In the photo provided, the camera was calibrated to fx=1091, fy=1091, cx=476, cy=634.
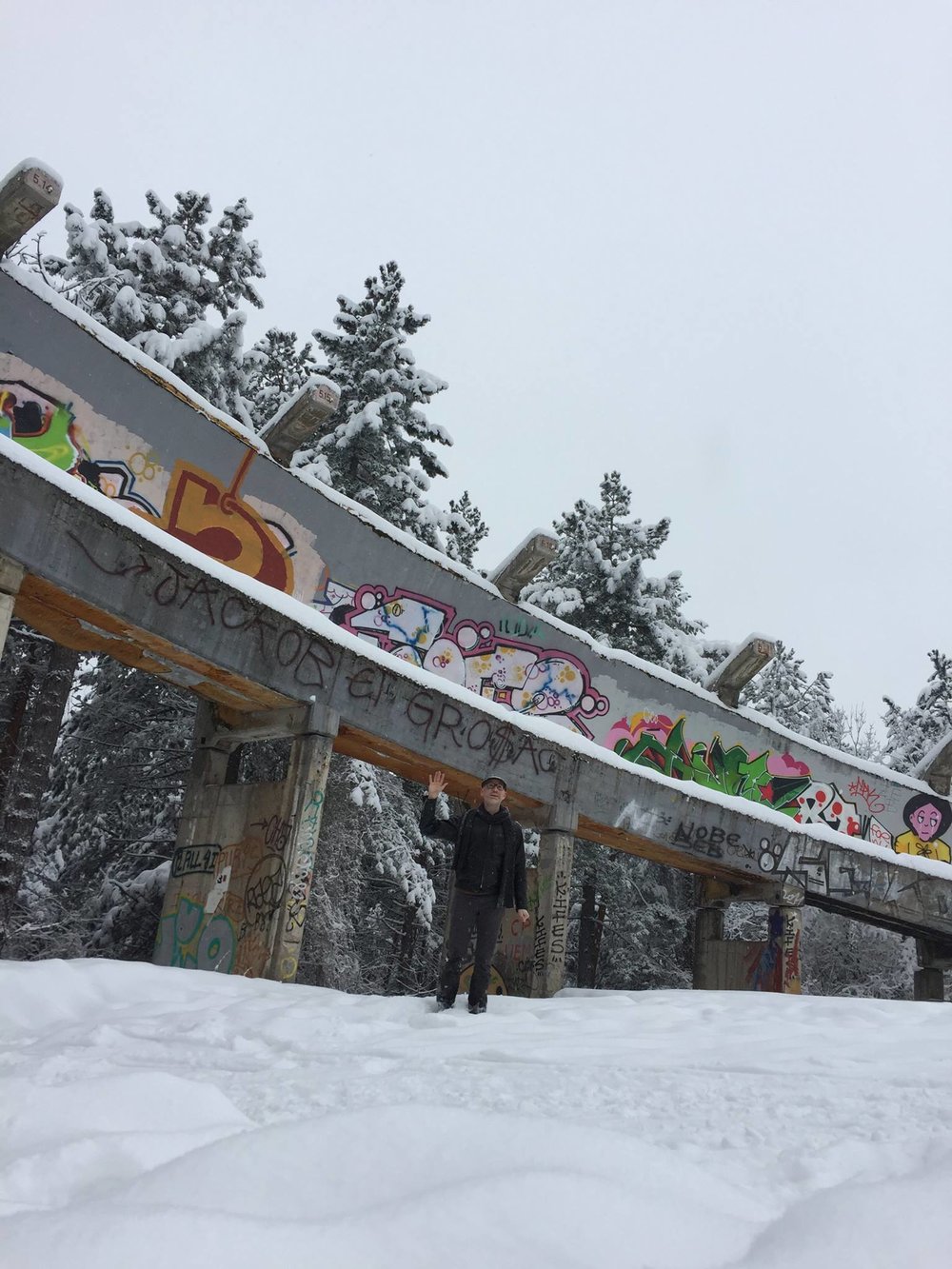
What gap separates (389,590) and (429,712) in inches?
102

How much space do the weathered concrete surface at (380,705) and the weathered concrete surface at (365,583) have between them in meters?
0.19

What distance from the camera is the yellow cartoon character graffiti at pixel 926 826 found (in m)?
20.3

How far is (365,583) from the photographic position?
14172mm

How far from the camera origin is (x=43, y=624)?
10.5m

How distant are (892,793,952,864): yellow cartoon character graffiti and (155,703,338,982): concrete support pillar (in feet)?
43.6

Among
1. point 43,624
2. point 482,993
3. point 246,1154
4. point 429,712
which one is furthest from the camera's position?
point 429,712

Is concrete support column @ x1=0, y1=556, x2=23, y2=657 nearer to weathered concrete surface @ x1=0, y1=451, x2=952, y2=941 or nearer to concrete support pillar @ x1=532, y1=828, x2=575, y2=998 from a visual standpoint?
weathered concrete surface @ x1=0, y1=451, x2=952, y2=941

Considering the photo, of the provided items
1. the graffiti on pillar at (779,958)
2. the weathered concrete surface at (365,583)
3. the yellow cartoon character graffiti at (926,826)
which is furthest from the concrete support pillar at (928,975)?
the graffiti on pillar at (779,958)

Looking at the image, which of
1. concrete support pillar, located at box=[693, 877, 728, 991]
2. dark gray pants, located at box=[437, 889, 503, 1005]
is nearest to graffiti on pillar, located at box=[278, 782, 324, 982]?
dark gray pants, located at box=[437, 889, 503, 1005]

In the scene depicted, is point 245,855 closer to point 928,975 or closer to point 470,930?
point 470,930

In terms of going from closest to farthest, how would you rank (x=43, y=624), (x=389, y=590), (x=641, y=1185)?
(x=641, y=1185)
(x=43, y=624)
(x=389, y=590)

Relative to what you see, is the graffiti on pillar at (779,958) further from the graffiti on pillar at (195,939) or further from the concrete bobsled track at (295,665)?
→ the graffiti on pillar at (195,939)

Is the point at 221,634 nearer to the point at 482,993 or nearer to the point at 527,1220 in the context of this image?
the point at 482,993

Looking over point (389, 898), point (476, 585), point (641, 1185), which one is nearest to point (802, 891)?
point (476, 585)
